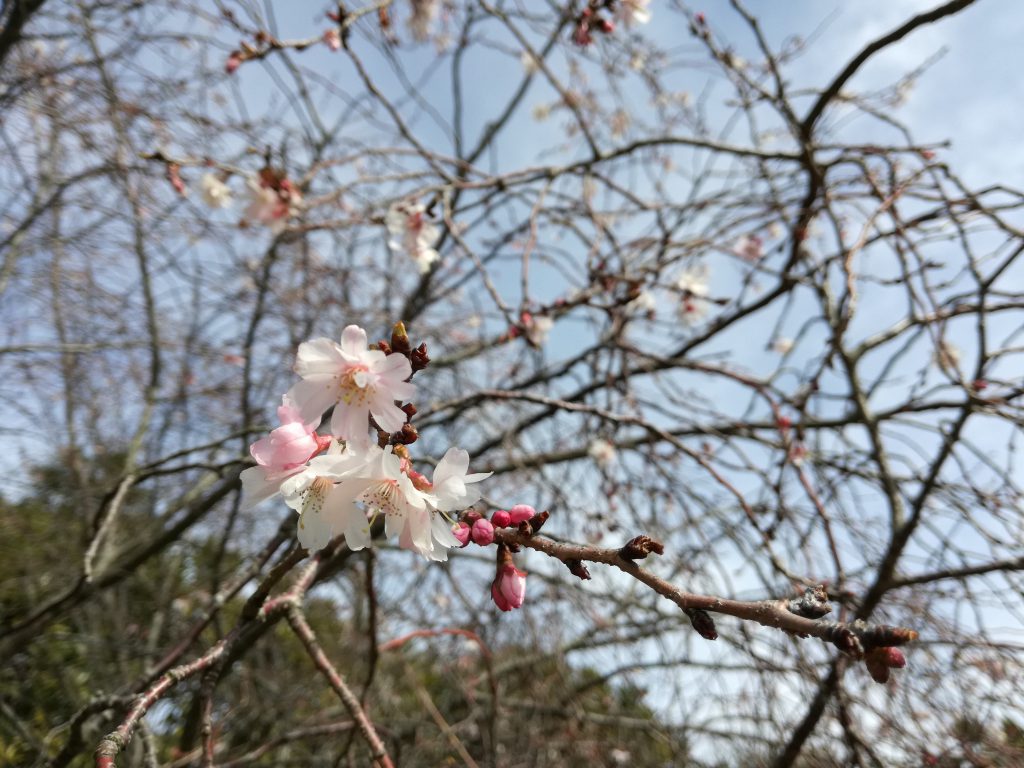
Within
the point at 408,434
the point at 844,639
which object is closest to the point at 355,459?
the point at 408,434

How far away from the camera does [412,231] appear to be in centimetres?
258

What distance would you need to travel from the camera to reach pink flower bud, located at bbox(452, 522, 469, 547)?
3.15 feet

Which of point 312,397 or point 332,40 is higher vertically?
point 332,40

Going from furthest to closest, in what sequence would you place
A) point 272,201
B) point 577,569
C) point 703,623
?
point 272,201 → point 577,569 → point 703,623

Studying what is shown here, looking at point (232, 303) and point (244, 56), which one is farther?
point (232, 303)

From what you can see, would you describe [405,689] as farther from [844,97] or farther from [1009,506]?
[844,97]

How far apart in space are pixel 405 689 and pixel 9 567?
3311 mm

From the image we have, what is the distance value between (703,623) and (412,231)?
6.94 feet

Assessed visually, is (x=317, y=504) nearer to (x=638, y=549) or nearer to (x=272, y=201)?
(x=638, y=549)

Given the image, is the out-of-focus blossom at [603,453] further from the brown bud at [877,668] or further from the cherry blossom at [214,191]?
the brown bud at [877,668]

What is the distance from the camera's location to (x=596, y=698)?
14.9ft

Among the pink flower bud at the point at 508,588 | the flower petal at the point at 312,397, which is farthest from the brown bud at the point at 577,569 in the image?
the flower petal at the point at 312,397

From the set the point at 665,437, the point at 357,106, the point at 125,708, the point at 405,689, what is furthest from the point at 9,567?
the point at 665,437

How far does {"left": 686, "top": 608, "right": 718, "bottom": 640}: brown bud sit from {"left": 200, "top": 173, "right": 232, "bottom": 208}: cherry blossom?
10.1 ft
